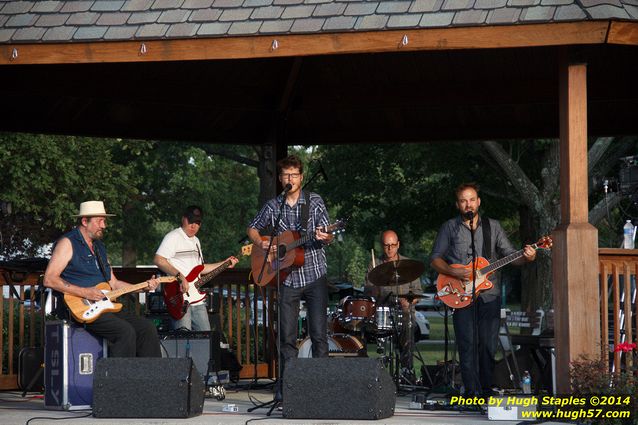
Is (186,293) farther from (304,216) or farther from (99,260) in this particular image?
(304,216)

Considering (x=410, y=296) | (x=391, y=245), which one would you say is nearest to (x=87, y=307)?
(x=410, y=296)

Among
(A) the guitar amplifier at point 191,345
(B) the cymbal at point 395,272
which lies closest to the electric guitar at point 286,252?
(A) the guitar amplifier at point 191,345

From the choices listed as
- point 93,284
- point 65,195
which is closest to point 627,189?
point 93,284

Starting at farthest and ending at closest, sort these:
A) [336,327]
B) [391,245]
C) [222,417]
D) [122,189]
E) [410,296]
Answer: [122,189] < [391,245] < [336,327] < [410,296] < [222,417]

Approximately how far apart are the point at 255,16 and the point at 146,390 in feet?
9.74

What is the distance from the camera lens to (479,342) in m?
9.32

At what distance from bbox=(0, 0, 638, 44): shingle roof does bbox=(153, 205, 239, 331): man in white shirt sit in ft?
10.1

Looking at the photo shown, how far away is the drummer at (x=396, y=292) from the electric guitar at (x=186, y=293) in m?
1.74

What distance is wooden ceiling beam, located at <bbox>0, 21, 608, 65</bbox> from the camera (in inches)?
310

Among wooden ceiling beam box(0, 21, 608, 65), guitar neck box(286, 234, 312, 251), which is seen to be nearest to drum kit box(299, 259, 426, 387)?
guitar neck box(286, 234, 312, 251)

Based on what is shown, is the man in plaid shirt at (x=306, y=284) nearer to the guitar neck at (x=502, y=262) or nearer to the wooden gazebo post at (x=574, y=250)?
the guitar neck at (x=502, y=262)

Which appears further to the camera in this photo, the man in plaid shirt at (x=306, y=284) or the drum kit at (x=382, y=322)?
the drum kit at (x=382, y=322)

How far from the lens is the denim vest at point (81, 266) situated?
939 centimetres

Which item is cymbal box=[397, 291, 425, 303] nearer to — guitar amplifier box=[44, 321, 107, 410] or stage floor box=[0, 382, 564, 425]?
stage floor box=[0, 382, 564, 425]
